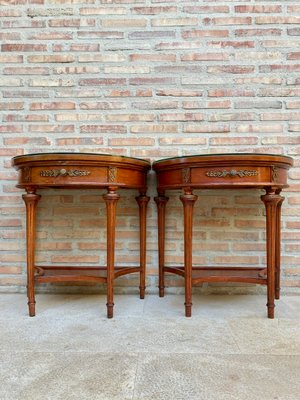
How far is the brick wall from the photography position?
229 cm

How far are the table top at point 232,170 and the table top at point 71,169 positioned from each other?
35 cm

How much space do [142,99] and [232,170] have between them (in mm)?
909

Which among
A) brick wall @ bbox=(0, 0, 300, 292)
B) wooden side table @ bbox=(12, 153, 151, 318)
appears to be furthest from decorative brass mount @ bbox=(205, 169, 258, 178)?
brick wall @ bbox=(0, 0, 300, 292)

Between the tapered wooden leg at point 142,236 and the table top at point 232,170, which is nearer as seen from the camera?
the table top at point 232,170

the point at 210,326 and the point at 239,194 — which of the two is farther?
the point at 239,194

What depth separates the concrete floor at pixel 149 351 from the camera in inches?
44.6

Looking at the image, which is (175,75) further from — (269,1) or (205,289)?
(205,289)

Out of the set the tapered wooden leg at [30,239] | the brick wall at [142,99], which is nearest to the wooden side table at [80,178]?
the tapered wooden leg at [30,239]

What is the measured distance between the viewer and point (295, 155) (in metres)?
2.27

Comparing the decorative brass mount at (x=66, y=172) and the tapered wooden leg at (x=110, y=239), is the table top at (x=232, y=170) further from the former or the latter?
the decorative brass mount at (x=66, y=172)

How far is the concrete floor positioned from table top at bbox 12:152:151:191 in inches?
28.0

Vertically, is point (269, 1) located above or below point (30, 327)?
above

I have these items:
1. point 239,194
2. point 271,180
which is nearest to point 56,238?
point 239,194

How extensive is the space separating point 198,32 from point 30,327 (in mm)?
2061
